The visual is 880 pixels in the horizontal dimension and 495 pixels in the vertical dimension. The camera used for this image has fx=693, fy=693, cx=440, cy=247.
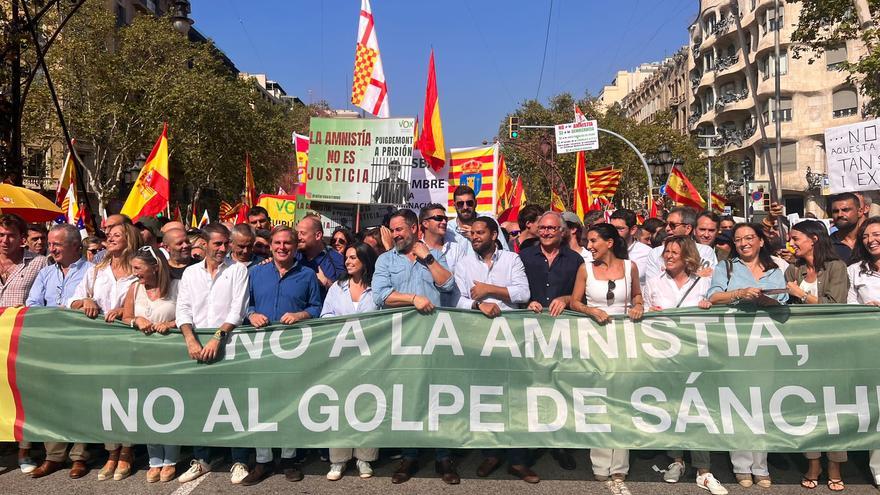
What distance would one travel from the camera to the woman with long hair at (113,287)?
4980 mm

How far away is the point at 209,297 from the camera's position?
193 inches

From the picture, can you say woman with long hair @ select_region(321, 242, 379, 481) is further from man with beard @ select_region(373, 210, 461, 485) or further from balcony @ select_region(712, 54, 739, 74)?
balcony @ select_region(712, 54, 739, 74)

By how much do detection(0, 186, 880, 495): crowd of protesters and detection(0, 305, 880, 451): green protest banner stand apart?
134mm

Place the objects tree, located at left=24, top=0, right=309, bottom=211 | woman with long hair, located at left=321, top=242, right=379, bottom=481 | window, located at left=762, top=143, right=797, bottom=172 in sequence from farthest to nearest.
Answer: window, located at left=762, top=143, right=797, bottom=172 → tree, located at left=24, top=0, right=309, bottom=211 → woman with long hair, located at left=321, top=242, right=379, bottom=481

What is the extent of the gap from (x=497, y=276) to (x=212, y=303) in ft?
6.72

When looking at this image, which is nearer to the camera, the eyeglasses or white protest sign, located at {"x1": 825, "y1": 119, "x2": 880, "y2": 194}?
the eyeglasses

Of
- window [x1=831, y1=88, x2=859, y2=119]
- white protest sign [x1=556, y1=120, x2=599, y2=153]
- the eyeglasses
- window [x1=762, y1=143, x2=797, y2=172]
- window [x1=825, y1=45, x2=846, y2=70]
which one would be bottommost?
the eyeglasses

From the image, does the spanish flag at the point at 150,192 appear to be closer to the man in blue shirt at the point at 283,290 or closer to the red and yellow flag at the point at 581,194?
the man in blue shirt at the point at 283,290

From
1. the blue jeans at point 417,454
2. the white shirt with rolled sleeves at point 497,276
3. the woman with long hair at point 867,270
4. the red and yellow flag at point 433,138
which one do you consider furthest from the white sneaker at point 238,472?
the red and yellow flag at point 433,138

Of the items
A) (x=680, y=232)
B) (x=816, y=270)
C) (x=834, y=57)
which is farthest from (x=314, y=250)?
(x=834, y=57)

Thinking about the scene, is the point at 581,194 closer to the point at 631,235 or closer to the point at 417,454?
the point at 631,235

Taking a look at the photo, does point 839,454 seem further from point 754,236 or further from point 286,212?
point 286,212

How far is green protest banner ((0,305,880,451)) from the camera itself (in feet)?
15.3

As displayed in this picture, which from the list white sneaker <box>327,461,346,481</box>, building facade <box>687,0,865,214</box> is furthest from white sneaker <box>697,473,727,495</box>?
building facade <box>687,0,865,214</box>
